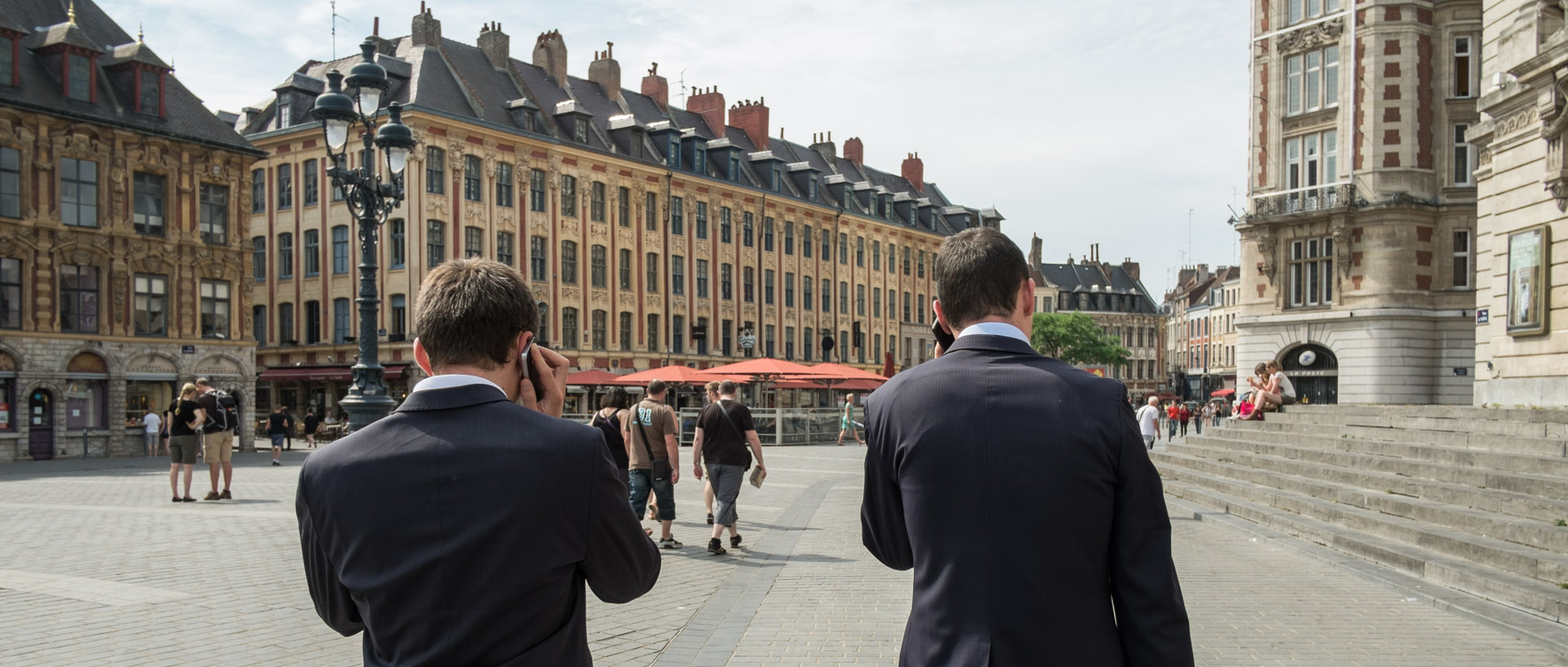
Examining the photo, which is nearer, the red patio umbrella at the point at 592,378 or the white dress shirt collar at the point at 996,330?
the white dress shirt collar at the point at 996,330

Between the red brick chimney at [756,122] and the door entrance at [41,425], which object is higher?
the red brick chimney at [756,122]

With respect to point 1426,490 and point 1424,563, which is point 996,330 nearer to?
point 1424,563

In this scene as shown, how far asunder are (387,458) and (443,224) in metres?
41.7

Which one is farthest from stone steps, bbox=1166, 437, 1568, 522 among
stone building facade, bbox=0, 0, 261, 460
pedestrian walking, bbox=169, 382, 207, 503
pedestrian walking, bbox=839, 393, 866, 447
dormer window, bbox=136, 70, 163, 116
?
dormer window, bbox=136, 70, 163, 116

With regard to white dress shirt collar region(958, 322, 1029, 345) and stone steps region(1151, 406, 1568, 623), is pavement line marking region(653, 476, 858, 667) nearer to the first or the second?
white dress shirt collar region(958, 322, 1029, 345)

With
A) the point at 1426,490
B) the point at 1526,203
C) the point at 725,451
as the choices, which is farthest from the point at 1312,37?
the point at 725,451

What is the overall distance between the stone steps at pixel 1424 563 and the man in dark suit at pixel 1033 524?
691 centimetres

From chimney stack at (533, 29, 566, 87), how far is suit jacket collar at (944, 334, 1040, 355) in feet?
164

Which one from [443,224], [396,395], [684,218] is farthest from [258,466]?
[684,218]

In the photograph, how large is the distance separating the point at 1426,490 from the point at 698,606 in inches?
318

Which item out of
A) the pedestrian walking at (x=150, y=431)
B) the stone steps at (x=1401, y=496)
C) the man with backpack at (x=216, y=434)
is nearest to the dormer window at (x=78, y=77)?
the pedestrian walking at (x=150, y=431)

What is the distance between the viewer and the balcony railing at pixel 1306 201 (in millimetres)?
31844

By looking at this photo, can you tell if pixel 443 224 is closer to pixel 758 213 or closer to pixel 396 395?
pixel 396 395

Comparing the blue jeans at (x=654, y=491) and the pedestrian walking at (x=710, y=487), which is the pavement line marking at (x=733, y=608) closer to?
the pedestrian walking at (x=710, y=487)
